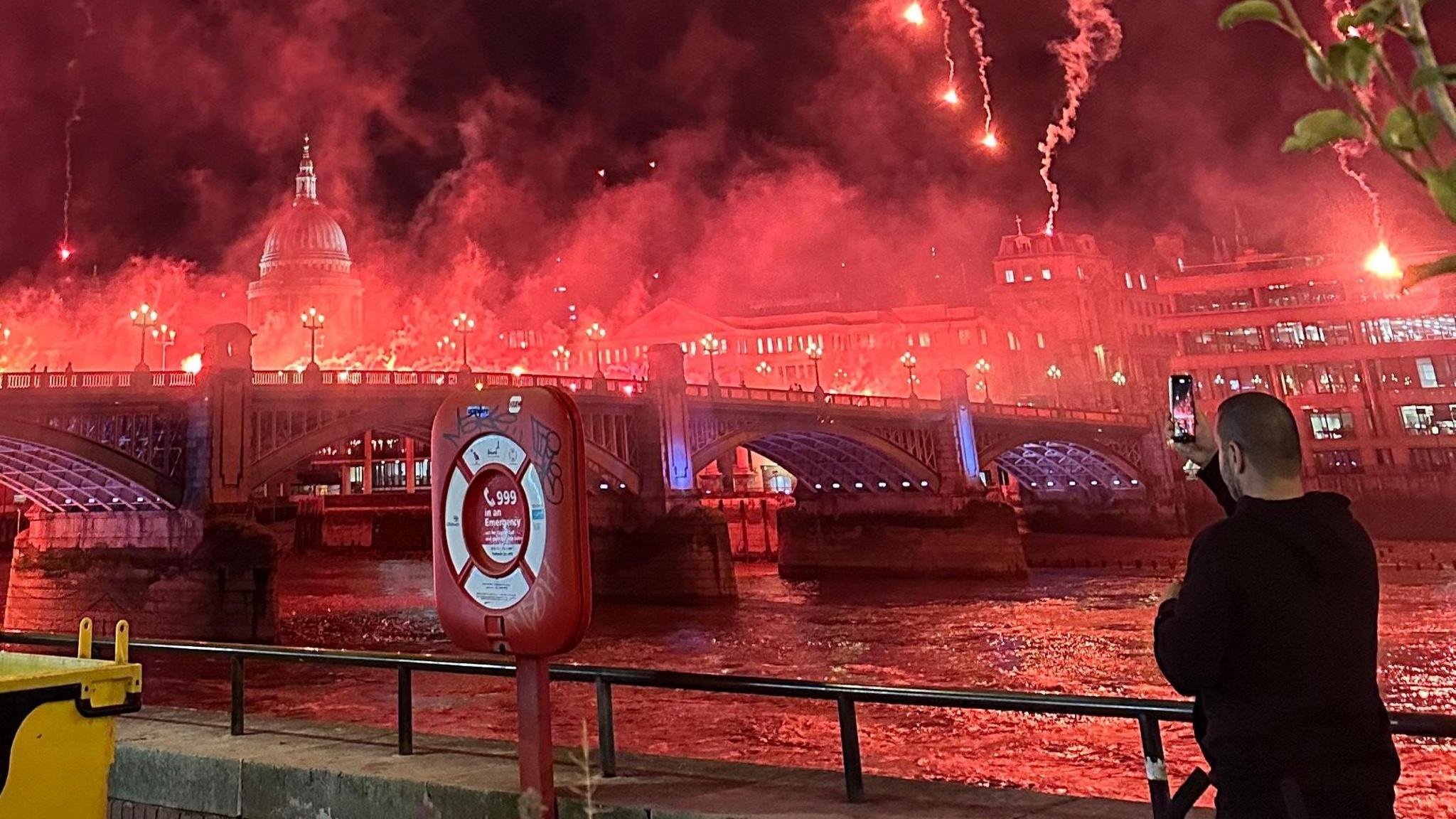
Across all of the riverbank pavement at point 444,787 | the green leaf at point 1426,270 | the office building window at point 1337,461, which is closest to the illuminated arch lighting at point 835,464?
the office building window at point 1337,461

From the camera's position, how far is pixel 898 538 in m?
56.6

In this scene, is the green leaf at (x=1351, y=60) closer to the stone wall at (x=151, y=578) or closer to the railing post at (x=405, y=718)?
the railing post at (x=405, y=718)

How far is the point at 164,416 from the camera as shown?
35531mm

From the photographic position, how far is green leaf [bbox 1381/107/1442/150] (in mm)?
1658

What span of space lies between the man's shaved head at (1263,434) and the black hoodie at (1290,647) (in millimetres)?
138

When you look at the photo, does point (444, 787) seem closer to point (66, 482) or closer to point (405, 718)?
point (405, 718)

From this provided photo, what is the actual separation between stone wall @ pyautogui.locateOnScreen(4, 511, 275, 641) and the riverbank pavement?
96.7 ft

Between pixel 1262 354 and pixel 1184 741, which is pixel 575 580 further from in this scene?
pixel 1262 354

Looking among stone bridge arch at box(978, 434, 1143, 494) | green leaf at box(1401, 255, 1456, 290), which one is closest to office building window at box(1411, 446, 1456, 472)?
stone bridge arch at box(978, 434, 1143, 494)

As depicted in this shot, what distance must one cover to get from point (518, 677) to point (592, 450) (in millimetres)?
38420

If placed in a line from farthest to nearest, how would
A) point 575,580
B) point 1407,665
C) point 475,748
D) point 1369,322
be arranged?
point 1369,322 → point 1407,665 → point 475,748 → point 575,580

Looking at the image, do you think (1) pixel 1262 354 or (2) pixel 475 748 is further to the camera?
(1) pixel 1262 354

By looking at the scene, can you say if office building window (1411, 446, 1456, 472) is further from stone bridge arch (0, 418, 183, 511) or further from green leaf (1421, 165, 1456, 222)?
green leaf (1421, 165, 1456, 222)

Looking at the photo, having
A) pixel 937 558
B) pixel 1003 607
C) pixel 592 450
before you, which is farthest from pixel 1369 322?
pixel 592 450
